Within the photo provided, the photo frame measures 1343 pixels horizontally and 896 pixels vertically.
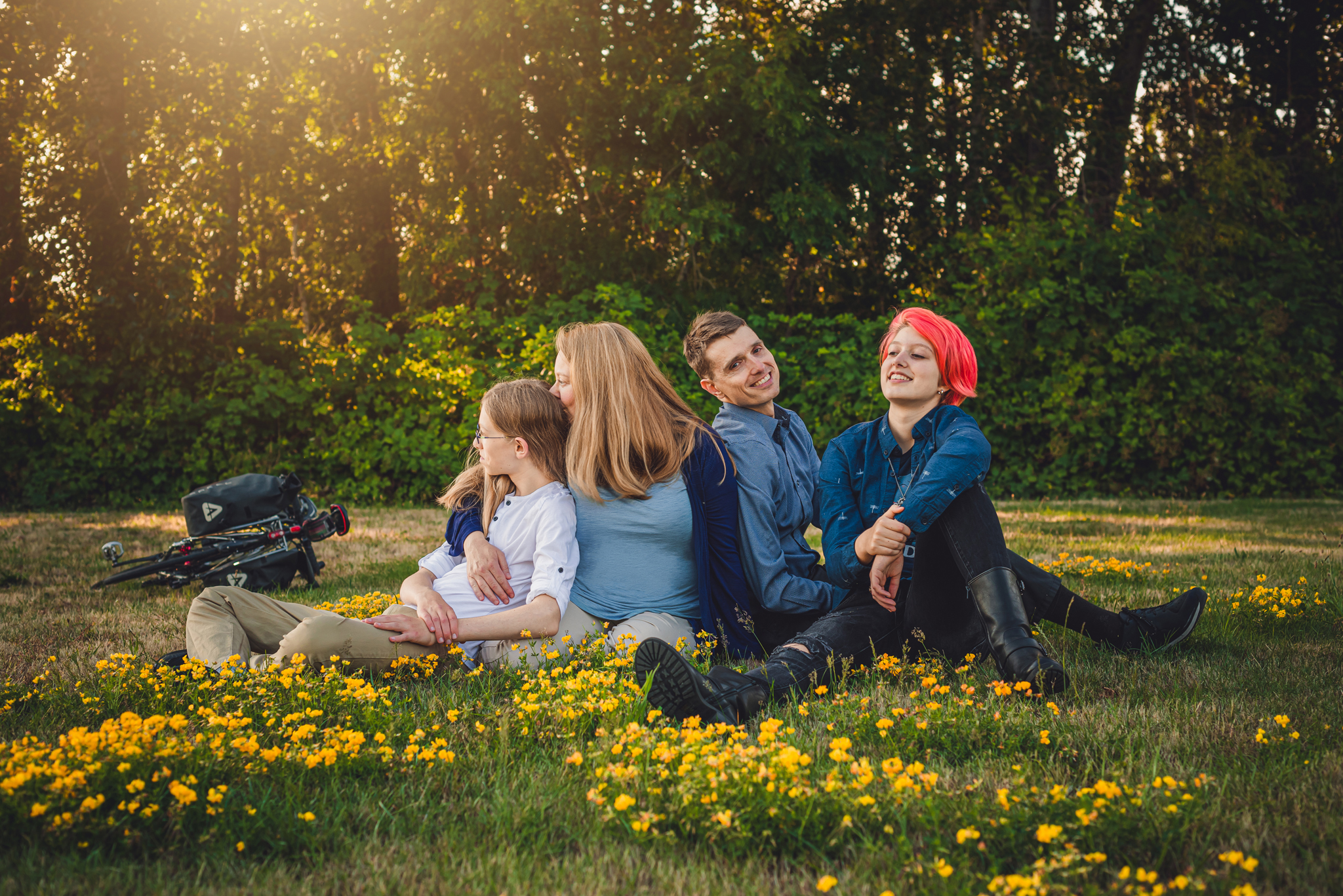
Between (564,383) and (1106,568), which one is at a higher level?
(564,383)

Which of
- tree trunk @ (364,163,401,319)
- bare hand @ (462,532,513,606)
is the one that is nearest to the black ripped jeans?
bare hand @ (462,532,513,606)

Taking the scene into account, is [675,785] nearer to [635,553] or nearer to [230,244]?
[635,553]

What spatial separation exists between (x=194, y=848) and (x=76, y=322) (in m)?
12.2

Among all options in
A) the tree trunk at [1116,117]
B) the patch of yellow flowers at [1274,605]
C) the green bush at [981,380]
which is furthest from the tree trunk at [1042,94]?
the patch of yellow flowers at [1274,605]

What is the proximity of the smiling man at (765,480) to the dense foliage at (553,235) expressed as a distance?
24.3 ft

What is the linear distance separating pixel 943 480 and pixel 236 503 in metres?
4.69

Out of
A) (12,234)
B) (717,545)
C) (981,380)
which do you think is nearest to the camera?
(717,545)

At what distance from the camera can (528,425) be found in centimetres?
360

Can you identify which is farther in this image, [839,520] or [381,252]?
[381,252]

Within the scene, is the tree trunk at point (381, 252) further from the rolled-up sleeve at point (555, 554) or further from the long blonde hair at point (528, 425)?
the rolled-up sleeve at point (555, 554)

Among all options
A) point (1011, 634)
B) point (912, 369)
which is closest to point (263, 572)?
point (912, 369)

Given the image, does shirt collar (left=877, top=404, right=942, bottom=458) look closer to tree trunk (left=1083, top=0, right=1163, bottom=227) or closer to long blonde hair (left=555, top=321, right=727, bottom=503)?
long blonde hair (left=555, top=321, right=727, bottom=503)

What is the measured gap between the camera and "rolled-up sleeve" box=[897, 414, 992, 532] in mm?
3203

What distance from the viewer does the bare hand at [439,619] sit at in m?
3.30
